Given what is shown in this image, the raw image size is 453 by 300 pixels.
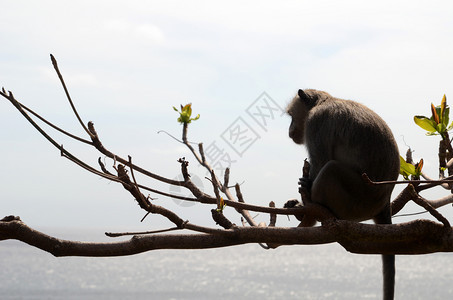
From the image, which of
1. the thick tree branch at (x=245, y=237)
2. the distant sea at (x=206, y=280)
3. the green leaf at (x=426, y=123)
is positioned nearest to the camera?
A: the thick tree branch at (x=245, y=237)

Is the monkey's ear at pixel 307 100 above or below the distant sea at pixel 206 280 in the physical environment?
below

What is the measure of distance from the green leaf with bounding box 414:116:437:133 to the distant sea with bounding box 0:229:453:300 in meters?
102

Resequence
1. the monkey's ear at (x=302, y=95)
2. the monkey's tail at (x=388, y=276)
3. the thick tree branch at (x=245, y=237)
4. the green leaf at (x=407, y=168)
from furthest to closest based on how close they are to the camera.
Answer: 1. the monkey's ear at (x=302, y=95)
2. the monkey's tail at (x=388, y=276)
3. the green leaf at (x=407, y=168)
4. the thick tree branch at (x=245, y=237)

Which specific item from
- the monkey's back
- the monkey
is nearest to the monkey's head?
the monkey's back

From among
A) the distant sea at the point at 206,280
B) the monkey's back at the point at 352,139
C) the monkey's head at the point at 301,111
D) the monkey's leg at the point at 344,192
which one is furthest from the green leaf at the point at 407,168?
the distant sea at the point at 206,280

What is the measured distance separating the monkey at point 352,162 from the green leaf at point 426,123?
85cm

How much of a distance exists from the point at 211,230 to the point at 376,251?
1028 millimetres

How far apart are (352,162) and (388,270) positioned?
1.00 m

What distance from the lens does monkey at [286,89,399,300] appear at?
494cm

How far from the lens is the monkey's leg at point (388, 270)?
463 cm

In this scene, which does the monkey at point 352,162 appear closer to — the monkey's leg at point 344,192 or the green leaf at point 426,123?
the monkey's leg at point 344,192

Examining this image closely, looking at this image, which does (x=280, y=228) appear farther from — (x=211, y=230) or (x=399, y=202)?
(x=399, y=202)

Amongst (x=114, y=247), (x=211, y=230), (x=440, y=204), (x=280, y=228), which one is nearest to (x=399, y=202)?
(x=440, y=204)

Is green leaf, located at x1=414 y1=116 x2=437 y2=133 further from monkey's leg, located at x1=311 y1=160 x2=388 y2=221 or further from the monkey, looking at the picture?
monkey's leg, located at x1=311 y1=160 x2=388 y2=221
